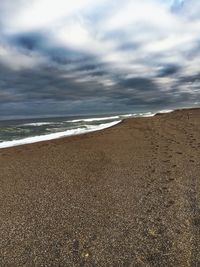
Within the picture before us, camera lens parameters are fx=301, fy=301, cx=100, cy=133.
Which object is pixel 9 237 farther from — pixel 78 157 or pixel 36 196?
pixel 78 157

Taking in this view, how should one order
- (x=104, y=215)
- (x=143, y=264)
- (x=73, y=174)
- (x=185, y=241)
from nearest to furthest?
1. (x=143, y=264)
2. (x=185, y=241)
3. (x=104, y=215)
4. (x=73, y=174)

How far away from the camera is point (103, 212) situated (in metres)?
7.01

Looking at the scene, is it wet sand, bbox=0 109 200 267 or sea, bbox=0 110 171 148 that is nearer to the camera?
wet sand, bbox=0 109 200 267

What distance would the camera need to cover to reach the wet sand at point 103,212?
5.21m

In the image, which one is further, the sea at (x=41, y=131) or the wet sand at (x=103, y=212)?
the sea at (x=41, y=131)

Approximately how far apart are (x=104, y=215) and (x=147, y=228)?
116 centimetres

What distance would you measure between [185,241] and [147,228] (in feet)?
2.91

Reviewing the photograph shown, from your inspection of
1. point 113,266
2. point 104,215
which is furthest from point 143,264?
point 104,215

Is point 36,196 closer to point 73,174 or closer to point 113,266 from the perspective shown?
point 73,174

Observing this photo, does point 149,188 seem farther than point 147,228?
Yes

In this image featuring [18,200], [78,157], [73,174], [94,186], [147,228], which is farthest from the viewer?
[78,157]

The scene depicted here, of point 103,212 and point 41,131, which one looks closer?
point 103,212

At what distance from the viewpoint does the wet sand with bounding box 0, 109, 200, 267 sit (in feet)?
17.1

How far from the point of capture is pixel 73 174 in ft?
35.1
